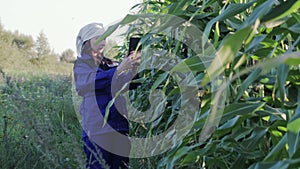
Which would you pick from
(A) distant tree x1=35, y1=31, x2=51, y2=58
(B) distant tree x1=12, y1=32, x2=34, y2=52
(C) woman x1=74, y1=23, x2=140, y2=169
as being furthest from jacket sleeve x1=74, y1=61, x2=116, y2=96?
(B) distant tree x1=12, y1=32, x2=34, y2=52

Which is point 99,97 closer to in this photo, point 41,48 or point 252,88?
point 252,88

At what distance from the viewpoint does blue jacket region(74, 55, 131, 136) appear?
246 cm

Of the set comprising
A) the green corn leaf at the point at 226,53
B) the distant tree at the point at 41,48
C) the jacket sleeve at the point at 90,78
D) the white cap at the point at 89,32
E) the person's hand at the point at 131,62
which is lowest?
the distant tree at the point at 41,48

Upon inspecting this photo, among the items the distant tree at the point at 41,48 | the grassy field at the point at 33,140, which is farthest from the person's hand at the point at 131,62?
the distant tree at the point at 41,48

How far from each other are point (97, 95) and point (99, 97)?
0.05 ft

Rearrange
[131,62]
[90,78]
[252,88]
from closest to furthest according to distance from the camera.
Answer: [252,88]
[131,62]
[90,78]

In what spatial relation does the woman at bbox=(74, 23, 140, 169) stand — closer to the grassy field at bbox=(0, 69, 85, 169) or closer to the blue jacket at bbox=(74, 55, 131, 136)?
the blue jacket at bbox=(74, 55, 131, 136)

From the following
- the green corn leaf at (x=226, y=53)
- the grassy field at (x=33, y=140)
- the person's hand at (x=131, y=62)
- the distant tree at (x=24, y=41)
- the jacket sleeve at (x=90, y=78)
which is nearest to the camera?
the green corn leaf at (x=226, y=53)

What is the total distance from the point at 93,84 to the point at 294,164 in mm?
1832

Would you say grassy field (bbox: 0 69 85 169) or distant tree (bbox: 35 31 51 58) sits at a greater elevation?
grassy field (bbox: 0 69 85 169)

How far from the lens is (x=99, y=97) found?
2.53 m

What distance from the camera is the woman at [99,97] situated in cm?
245

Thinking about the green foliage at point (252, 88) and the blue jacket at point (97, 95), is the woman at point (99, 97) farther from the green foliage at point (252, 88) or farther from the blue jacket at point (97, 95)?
the green foliage at point (252, 88)

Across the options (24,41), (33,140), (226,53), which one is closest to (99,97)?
(33,140)
